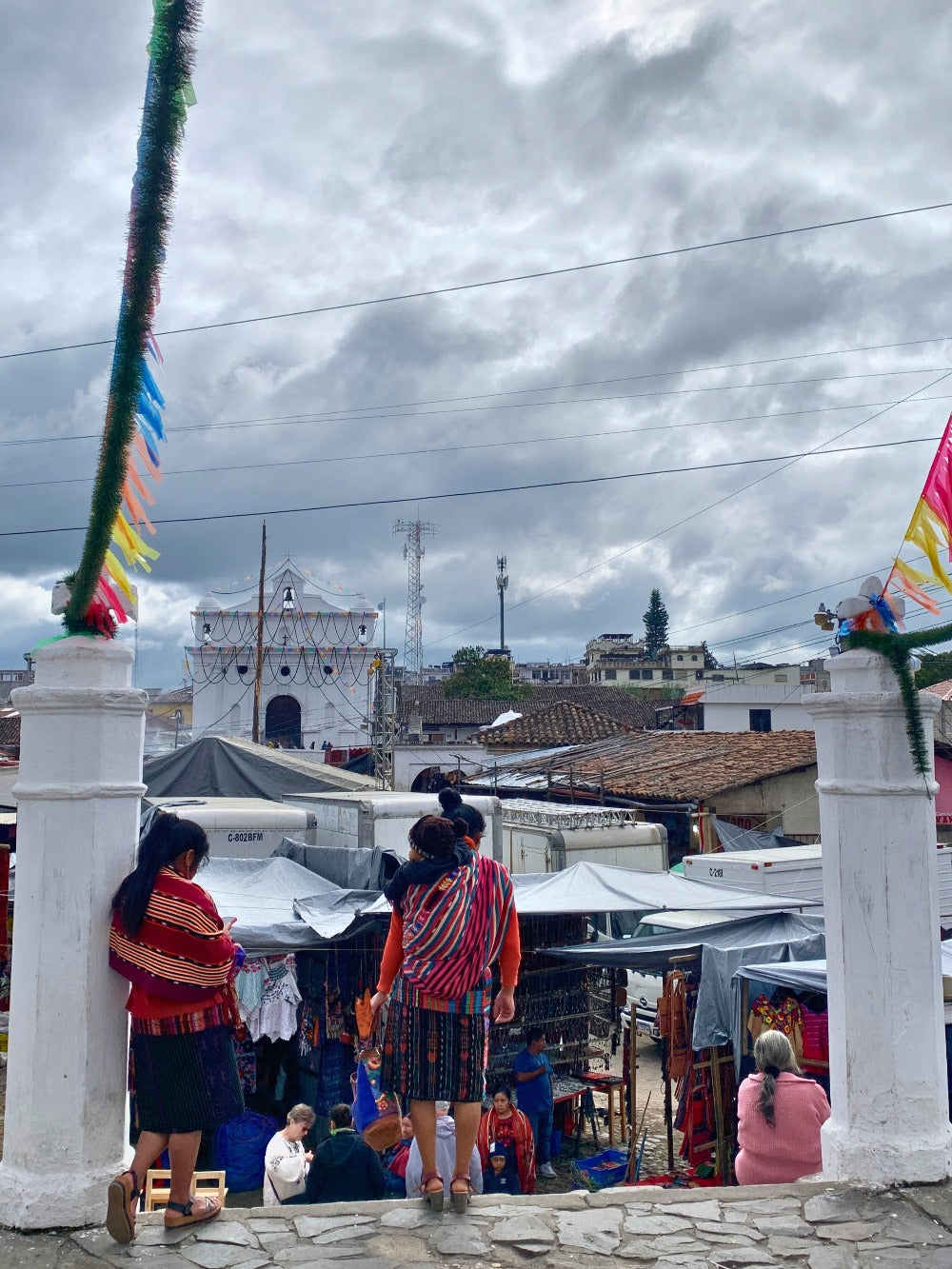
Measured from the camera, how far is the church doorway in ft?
134

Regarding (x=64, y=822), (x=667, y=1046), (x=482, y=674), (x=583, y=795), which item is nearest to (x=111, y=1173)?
(x=64, y=822)

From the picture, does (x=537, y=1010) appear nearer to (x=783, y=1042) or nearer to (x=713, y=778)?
(x=783, y=1042)

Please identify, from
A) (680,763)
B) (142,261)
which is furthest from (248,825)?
(680,763)

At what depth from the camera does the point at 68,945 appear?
393 centimetres

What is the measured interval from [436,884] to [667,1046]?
554 cm

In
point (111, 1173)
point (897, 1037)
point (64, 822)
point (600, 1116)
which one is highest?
point (64, 822)

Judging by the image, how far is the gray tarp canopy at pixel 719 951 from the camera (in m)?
8.27

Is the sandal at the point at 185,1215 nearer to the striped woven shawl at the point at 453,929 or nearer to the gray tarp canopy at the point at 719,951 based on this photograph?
the striped woven shawl at the point at 453,929

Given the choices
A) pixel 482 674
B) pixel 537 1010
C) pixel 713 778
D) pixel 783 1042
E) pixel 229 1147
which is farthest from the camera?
pixel 482 674

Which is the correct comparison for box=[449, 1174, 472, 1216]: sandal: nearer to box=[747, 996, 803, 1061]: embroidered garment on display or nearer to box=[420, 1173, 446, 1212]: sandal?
box=[420, 1173, 446, 1212]: sandal

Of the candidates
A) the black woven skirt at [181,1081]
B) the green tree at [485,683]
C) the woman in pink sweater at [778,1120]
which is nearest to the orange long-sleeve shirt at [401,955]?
the black woven skirt at [181,1081]

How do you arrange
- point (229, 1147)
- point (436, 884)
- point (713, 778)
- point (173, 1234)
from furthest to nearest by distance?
point (713, 778) < point (229, 1147) < point (436, 884) < point (173, 1234)

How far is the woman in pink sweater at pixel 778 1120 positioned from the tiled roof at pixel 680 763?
39.4 ft

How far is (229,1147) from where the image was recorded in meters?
8.48
